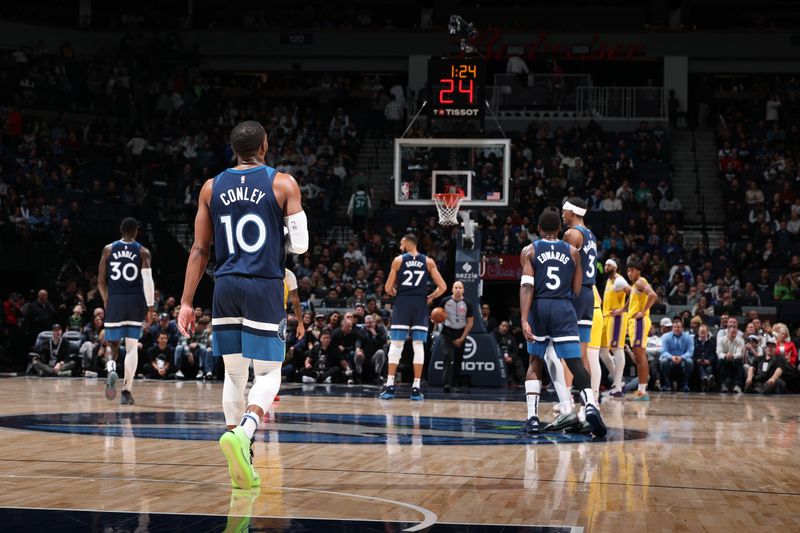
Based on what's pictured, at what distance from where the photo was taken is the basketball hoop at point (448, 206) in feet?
60.5

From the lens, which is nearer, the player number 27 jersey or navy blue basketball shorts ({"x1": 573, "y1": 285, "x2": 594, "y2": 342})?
navy blue basketball shorts ({"x1": 573, "y1": 285, "x2": 594, "y2": 342})

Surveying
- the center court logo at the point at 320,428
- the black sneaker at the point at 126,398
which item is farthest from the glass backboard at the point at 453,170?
the center court logo at the point at 320,428

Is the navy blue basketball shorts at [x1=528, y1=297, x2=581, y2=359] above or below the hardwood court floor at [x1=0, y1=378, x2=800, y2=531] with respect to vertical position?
above

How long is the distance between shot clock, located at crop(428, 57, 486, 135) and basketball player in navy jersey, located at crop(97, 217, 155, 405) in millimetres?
7421

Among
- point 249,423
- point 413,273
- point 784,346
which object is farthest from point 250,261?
point 784,346

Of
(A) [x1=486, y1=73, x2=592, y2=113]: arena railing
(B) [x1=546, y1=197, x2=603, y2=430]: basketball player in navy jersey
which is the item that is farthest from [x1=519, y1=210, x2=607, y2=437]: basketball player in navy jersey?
(A) [x1=486, y1=73, x2=592, y2=113]: arena railing

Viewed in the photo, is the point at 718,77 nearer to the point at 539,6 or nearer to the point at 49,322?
the point at 539,6

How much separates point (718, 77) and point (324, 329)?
62.3 feet

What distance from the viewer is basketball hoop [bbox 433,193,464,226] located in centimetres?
1845

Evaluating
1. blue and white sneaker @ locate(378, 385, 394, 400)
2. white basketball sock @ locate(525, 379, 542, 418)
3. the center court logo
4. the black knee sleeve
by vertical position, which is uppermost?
the black knee sleeve

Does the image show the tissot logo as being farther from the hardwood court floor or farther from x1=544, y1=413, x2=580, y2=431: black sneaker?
x1=544, y1=413, x2=580, y2=431: black sneaker

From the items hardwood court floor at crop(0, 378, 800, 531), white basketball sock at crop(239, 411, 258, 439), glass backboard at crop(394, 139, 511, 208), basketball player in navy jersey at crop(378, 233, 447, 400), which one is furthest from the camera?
glass backboard at crop(394, 139, 511, 208)

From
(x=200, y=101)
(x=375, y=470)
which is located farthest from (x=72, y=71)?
(x=375, y=470)

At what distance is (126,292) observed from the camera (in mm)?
12586
